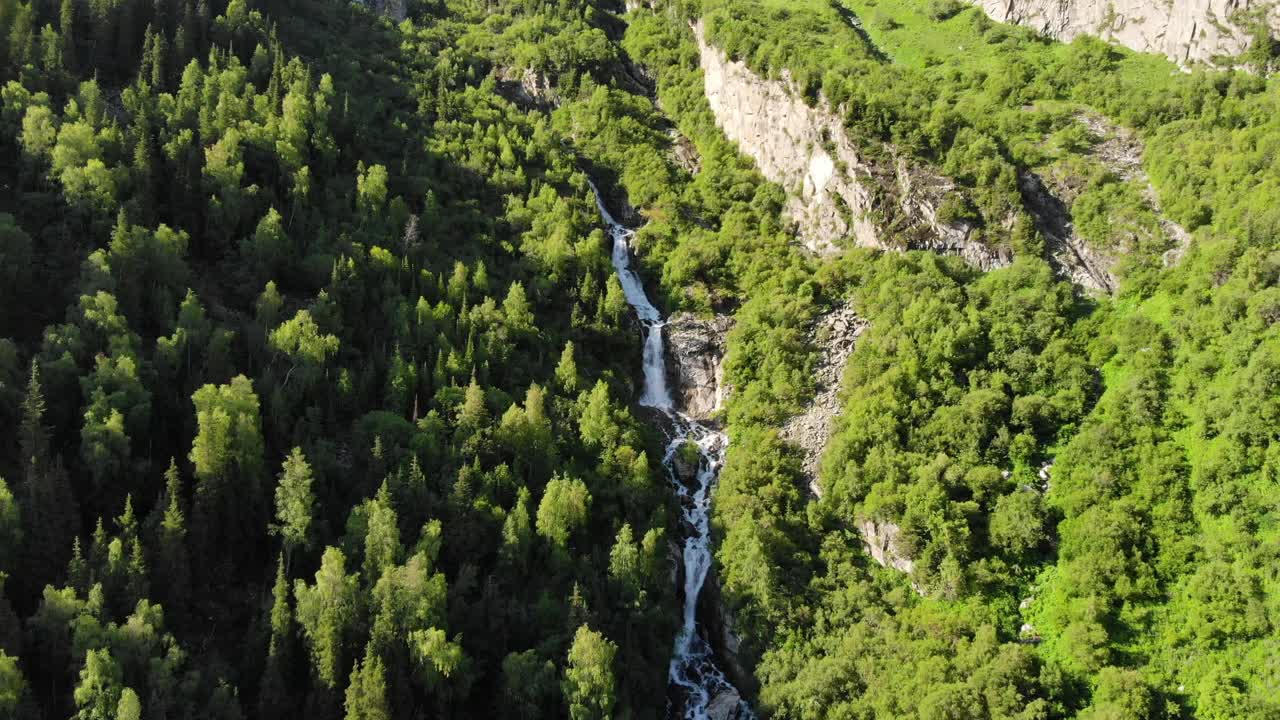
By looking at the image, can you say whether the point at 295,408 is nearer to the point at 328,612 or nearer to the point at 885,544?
the point at 328,612

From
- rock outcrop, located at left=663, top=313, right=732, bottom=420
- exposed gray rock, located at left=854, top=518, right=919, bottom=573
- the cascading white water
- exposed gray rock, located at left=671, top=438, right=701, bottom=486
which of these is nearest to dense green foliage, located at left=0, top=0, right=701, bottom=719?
exposed gray rock, located at left=671, top=438, right=701, bottom=486

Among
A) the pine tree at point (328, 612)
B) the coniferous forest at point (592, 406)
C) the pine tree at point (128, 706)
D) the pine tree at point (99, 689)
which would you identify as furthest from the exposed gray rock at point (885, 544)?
the pine tree at point (99, 689)

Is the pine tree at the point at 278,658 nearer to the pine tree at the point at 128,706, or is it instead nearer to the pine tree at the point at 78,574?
the pine tree at the point at 128,706

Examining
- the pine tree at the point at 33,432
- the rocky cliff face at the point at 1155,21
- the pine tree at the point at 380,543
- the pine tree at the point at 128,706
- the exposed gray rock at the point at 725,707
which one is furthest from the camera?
the rocky cliff face at the point at 1155,21

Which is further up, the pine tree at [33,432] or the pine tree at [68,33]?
the pine tree at [68,33]

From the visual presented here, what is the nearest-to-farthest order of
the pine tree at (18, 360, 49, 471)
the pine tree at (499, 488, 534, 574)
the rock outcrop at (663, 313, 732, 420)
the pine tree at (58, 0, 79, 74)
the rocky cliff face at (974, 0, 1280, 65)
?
the pine tree at (18, 360, 49, 471), the pine tree at (499, 488, 534, 574), the rock outcrop at (663, 313, 732, 420), the rocky cliff face at (974, 0, 1280, 65), the pine tree at (58, 0, 79, 74)

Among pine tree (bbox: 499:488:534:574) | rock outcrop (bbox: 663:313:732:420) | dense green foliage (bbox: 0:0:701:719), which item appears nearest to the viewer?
dense green foliage (bbox: 0:0:701:719)

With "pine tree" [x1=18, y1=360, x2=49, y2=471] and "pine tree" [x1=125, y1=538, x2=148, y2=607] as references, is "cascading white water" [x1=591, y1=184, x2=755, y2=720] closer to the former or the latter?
"pine tree" [x1=125, y1=538, x2=148, y2=607]
